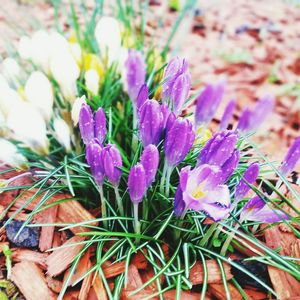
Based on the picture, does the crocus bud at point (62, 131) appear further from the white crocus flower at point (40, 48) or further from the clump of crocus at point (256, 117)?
the clump of crocus at point (256, 117)

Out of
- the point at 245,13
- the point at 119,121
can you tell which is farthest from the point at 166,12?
the point at 119,121

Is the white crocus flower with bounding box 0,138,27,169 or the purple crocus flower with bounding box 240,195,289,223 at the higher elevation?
the purple crocus flower with bounding box 240,195,289,223

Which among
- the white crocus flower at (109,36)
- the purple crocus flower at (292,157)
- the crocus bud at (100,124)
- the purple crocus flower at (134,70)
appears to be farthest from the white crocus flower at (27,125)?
the purple crocus flower at (292,157)

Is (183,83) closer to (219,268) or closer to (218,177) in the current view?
(218,177)

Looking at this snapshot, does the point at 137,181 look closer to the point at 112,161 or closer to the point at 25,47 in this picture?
the point at 112,161

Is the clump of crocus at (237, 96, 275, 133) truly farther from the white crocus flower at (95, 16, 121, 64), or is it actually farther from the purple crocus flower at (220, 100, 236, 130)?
the white crocus flower at (95, 16, 121, 64)

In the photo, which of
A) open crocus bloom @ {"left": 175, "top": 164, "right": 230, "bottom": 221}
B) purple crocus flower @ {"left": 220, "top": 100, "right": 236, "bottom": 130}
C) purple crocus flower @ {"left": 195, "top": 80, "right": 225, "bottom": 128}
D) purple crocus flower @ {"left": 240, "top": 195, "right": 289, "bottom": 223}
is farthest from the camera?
purple crocus flower @ {"left": 220, "top": 100, "right": 236, "bottom": 130}

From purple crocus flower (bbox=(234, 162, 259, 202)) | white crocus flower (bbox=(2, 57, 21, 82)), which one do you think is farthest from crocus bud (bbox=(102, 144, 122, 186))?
white crocus flower (bbox=(2, 57, 21, 82))
